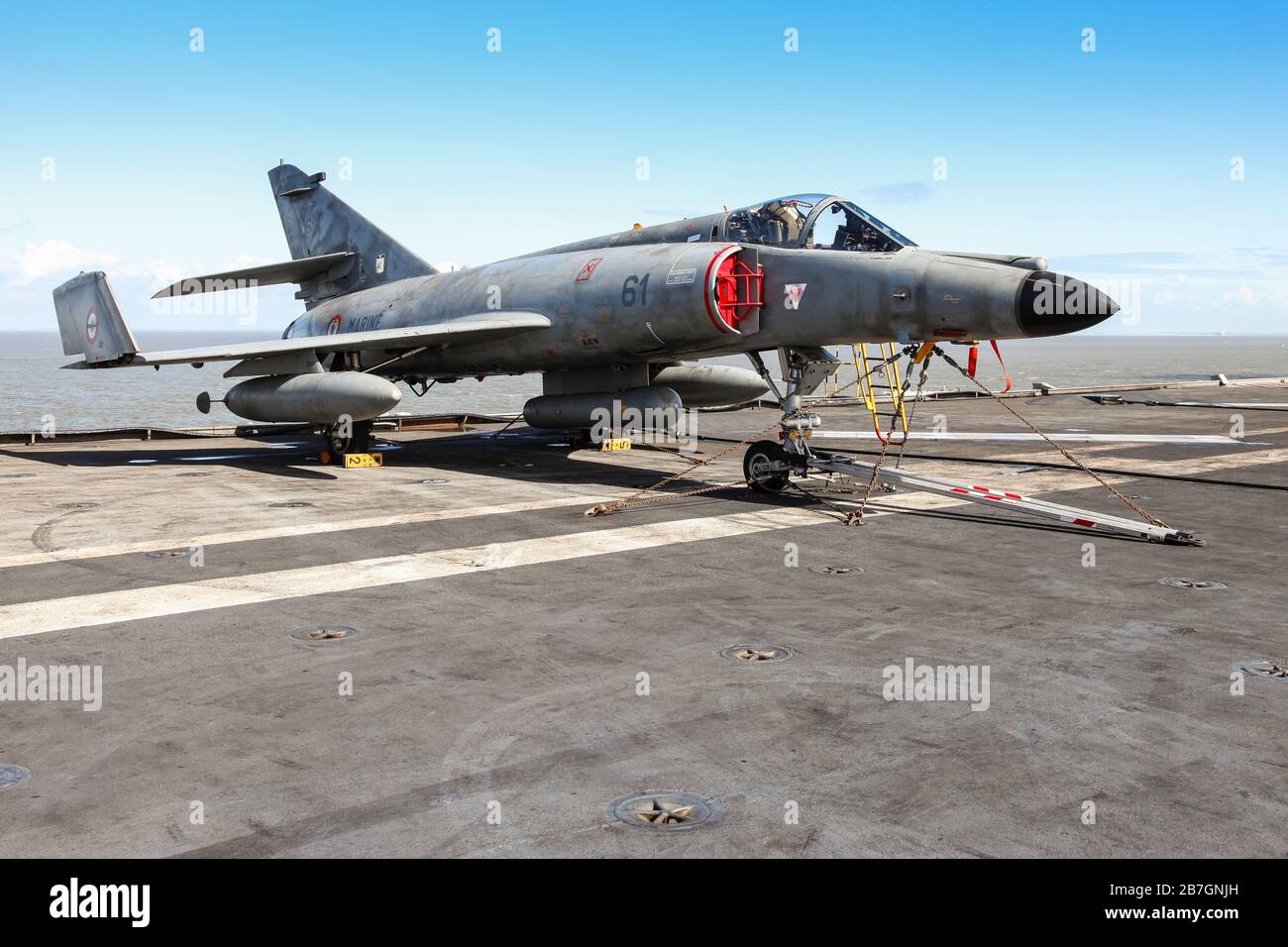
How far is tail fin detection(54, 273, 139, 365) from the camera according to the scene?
1933 centimetres

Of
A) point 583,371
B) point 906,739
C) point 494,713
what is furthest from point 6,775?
point 583,371

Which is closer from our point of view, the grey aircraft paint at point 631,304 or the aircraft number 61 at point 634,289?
the grey aircraft paint at point 631,304

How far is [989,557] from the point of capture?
1104 centimetres

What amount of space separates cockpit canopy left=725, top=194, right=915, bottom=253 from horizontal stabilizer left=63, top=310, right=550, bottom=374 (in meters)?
4.28

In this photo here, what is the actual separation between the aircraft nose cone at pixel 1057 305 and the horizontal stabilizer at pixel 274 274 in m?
17.1

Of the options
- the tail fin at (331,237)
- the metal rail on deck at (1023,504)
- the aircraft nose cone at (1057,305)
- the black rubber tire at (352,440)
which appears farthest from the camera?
the tail fin at (331,237)

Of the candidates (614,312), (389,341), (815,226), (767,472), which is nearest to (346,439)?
(389,341)

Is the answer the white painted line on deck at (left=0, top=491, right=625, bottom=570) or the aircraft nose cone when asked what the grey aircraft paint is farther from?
the white painted line on deck at (left=0, top=491, right=625, bottom=570)

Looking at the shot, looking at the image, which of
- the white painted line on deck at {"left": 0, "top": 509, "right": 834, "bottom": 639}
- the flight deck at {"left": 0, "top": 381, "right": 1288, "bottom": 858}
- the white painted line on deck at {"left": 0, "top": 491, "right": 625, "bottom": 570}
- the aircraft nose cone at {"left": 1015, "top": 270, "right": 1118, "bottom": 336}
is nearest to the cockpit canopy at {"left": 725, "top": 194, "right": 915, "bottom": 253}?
the aircraft nose cone at {"left": 1015, "top": 270, "right": 1118, "bottom": 336}

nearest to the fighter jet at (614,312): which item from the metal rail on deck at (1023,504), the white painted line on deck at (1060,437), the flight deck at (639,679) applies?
the metal rail on deck at (1023,504)

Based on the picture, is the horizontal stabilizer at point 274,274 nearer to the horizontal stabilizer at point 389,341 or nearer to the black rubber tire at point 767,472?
the horizontal stabilizer at point 389,341

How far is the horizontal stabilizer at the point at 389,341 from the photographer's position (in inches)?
730
